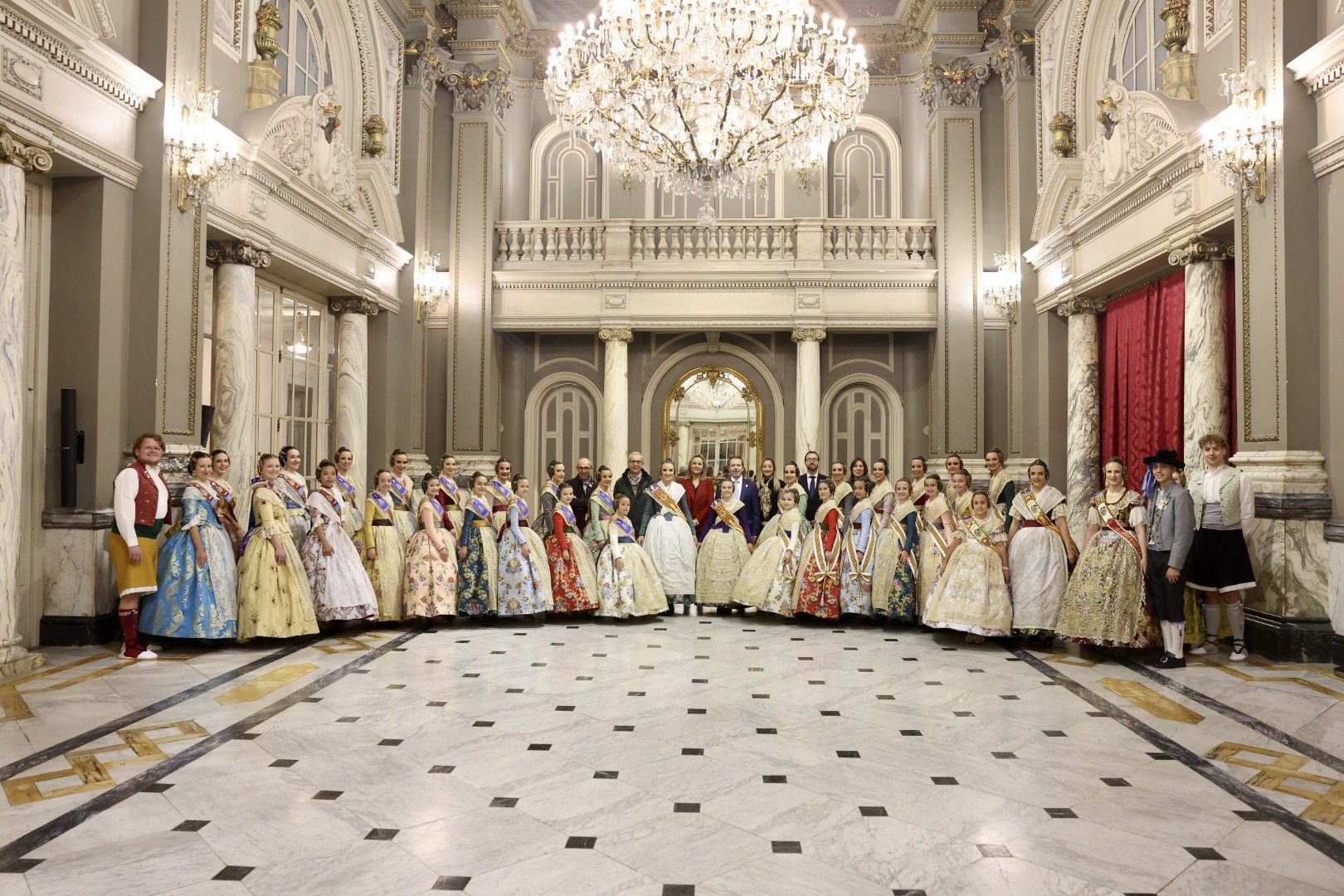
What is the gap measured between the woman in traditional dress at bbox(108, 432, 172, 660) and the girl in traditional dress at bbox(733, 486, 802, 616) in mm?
4492

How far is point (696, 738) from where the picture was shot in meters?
4.11

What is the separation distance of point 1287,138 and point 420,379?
29.2 ft

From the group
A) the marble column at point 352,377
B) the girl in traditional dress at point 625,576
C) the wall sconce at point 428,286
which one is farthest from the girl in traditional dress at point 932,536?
the wall sconce at point 428,286

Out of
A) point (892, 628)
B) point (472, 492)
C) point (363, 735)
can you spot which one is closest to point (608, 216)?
point (472, 492)

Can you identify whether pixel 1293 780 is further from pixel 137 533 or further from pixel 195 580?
pixel 137 533

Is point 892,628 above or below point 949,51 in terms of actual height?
below

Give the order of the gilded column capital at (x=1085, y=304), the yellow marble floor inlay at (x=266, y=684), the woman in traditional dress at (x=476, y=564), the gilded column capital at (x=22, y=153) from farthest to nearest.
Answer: the gilded column capital at (x=1085, y=304) → the woman in traditional dress at (x=476, y=564) → the gilded column capital at (x=22, y=153) → the yellow marble floor inlay at (x=266, y=684)

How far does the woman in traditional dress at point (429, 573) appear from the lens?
6965mm

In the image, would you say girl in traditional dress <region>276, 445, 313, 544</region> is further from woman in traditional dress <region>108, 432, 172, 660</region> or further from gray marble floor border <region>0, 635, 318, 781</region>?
gray marble floor border <region>0, 635, 318, 781</region>

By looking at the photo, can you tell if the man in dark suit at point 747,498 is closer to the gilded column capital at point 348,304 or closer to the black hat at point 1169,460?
the black hat at point 1169,460

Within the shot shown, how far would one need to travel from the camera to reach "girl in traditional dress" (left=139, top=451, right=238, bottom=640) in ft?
18.9

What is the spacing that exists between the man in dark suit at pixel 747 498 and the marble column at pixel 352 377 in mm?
4271

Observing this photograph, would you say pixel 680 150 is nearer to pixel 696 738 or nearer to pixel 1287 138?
pixel 1287 138

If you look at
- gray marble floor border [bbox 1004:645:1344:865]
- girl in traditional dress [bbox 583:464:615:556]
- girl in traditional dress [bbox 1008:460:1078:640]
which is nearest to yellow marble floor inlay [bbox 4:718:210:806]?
girl in traditional dress [bbox 583:464:615:556]
